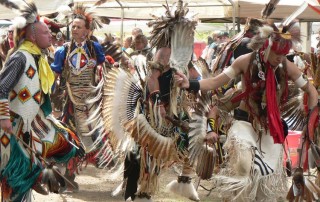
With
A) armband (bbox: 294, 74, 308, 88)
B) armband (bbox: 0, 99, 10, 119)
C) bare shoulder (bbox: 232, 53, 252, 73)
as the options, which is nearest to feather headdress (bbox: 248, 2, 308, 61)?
bare shoulder (bbox: 232, 53, 252, 73)

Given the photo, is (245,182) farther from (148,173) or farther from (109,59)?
(109,59)

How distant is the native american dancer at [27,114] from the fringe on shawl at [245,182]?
1.21 m

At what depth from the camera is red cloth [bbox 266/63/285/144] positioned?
4.89m

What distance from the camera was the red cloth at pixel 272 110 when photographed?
489 cm

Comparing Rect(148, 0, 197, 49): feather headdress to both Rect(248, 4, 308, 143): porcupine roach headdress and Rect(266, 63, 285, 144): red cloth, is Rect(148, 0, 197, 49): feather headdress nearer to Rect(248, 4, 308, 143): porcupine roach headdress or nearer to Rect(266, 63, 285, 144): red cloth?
Rect(248, 4, 308, 143): porcupine roach headdress

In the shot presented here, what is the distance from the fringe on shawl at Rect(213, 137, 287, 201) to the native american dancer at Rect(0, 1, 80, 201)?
1.21 m

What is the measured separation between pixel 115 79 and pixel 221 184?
157 centimetres

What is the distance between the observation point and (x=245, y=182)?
15.4 ft

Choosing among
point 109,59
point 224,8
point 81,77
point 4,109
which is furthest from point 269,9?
point 224,8

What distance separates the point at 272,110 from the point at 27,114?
1666 mm

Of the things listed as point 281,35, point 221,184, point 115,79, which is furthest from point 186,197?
point 281,35

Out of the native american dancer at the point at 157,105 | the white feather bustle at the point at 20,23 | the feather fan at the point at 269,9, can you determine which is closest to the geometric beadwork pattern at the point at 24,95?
the white feather bustle at the point at 20,23

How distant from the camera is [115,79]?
6012 millimetres

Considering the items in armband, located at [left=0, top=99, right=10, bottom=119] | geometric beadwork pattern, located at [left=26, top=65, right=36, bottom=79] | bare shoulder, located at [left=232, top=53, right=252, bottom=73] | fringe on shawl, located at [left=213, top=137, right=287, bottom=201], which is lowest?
fringe on shawl, located at [left=213, top=137, right=287, bottom=201]
